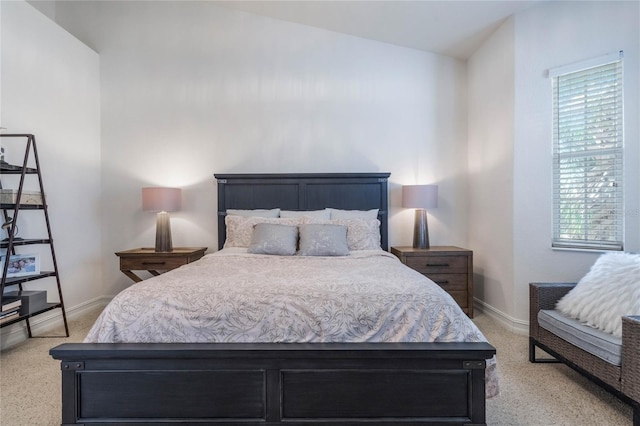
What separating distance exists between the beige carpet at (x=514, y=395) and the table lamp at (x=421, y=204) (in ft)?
4.18

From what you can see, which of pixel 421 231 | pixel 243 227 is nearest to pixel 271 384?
pixel 243 227

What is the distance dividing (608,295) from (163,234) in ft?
12.3

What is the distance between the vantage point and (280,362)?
5.13 ft

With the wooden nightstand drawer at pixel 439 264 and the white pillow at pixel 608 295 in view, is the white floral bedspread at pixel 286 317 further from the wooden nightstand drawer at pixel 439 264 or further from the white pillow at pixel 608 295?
the wooden nightstand drawer at pixel 439 264

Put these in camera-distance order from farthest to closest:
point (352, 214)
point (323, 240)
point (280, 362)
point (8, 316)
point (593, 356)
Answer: point (352, 214)
point (323, 240)
point (8, 316)
point (593, 356)
point (280, 362)

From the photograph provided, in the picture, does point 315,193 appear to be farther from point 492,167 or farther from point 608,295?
point 608,295

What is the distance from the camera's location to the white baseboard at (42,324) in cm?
277

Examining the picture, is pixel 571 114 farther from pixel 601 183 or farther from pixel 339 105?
pixel 339 105

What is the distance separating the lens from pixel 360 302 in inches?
65.3

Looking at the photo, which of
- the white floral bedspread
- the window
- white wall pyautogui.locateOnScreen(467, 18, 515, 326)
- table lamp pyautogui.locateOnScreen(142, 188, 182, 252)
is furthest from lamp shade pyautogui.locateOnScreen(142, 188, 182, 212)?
the window

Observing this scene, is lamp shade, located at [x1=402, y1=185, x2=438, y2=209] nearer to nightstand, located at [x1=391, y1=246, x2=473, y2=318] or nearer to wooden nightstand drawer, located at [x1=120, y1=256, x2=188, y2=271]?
nightstand, located at [x1=391, y1=246, x2=473, y2=318]

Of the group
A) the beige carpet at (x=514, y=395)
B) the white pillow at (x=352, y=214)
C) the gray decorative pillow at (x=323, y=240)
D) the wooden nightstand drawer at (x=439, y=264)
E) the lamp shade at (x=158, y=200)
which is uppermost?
the lamp shade at (x=158, y=200)

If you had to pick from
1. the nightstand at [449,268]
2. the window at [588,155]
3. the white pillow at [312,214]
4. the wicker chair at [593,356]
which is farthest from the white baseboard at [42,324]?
the window at [588,155]

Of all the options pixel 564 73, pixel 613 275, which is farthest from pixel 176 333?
pixel 564 73
